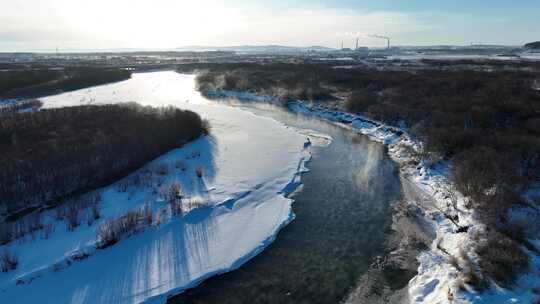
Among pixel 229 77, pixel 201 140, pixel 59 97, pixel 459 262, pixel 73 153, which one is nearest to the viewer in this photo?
pixel 459 262

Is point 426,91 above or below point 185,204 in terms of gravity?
above

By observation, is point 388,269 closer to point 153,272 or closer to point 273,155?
point 153,272

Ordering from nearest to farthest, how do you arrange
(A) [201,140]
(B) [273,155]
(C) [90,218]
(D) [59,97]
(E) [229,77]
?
(C) [90,218]
(B) [273,155]
(A) [201,140]
(D) [59,97]
(E) [229,77]

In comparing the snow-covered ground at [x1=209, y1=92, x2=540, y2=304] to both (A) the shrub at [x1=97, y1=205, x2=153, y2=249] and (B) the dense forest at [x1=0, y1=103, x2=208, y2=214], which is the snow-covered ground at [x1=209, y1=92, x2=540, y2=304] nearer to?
(A) the shrub at [x1=97, y1=205, x2=153, y2=249]

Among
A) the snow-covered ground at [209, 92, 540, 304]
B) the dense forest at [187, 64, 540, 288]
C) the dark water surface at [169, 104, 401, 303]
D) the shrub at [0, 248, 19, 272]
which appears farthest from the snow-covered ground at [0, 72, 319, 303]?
the dense forest at [187, 64, 540, 288]

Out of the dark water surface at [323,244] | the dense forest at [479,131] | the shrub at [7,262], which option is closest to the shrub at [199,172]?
the dark water surface at [323,244]

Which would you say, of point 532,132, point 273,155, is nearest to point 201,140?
point 273,155

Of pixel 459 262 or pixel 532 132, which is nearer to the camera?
pixel 459 262
